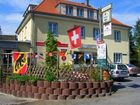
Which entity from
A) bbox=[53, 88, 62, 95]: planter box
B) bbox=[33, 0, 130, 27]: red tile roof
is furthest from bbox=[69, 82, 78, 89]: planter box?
bbox=[33, 0, 130, 27]: red tile roof

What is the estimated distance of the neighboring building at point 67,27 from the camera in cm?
3606

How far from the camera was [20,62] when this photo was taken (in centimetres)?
1844

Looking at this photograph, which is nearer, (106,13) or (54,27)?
(106,13)

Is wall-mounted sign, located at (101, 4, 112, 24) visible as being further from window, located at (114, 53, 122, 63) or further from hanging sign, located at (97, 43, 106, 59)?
window, located at (114, 53, 122, 63)

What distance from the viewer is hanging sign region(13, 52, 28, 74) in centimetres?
1772

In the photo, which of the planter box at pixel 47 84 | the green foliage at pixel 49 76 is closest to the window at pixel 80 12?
the green foliage at pixel 49 76

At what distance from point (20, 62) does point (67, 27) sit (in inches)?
818

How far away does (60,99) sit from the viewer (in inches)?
595

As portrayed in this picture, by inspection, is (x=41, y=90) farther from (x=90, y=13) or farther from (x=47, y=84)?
(x=90, y=13)

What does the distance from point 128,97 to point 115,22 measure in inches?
1185

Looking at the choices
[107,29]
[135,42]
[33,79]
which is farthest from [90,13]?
[33,79]

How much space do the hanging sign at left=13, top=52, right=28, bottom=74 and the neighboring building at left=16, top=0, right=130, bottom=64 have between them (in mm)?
15590

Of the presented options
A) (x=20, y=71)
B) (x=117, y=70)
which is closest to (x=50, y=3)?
(x=117, y=70)

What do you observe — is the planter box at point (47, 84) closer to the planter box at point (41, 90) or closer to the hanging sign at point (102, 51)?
the planter box at point (41, 90)
